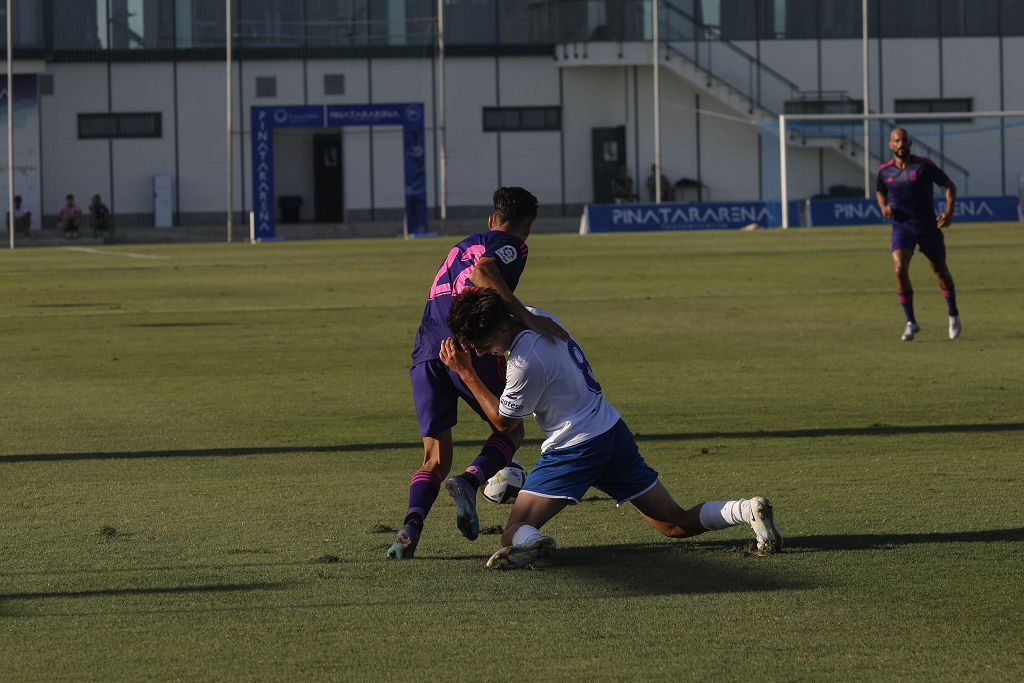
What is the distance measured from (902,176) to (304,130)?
45.7 metres

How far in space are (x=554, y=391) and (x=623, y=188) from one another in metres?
51.4

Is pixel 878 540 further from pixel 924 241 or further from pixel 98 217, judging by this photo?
pixel 98 217

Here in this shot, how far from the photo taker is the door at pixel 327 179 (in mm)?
60406

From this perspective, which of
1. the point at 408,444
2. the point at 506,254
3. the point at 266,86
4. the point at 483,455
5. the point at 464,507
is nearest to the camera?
the point at 464,507

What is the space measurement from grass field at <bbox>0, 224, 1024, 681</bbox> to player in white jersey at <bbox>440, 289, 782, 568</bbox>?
0.53 feet

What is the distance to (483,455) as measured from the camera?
7.57m

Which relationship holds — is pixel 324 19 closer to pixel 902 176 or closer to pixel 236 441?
pixel 902 176

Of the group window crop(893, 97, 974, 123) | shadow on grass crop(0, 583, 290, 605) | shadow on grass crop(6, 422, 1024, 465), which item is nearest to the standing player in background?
shadow on grass crop(0, 583, 290, 605)

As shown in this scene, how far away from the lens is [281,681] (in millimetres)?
5141

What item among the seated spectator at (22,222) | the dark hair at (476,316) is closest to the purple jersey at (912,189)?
the dark hair at (476,316)

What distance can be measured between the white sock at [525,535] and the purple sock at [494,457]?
31.7 inches

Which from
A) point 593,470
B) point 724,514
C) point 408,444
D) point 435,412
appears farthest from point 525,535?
point 408,444

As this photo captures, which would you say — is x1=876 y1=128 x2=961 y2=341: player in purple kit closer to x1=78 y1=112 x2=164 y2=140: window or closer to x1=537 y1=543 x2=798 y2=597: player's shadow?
x1=537 y1=543 x2=798 y2=597: player's shadow

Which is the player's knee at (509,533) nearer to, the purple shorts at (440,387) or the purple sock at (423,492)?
the purple sock at (423,492)
